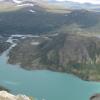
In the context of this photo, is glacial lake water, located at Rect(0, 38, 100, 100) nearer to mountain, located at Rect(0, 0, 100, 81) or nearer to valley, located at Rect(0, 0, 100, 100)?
valley, located at Rect(0, 0, 100, 100)

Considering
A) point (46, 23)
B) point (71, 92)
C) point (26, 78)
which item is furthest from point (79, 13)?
point (71, 92)

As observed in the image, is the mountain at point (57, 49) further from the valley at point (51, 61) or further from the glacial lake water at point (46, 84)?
the glacial lake water at point (46, 84)

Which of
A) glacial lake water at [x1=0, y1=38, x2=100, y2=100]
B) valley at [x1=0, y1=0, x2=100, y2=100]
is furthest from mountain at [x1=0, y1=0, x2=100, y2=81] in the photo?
glacial lake water at [x1=0, y1=38, x2=100, y2=100]

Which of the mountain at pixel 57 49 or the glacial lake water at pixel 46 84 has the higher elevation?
the glacial lake water at pixel 46 84

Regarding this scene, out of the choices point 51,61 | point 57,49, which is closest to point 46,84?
point 51,61

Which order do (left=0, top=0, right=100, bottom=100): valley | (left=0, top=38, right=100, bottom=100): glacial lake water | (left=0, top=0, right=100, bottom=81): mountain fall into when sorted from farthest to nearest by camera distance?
(left=0, top=0, right=100, bottom=81): mountain
(left=0, top=0, right=100, bottom=100): valley
(left=0, top=38, right=100, bottom=100): glacial lake water

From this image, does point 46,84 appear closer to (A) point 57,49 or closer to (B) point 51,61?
(B) point 51,61

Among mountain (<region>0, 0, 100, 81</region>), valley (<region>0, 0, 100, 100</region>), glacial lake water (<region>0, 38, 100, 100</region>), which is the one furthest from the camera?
mountain (<region>0, 0, 100, 81</region>)

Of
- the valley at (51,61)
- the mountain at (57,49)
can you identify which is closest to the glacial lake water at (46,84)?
→ the valley at (51,61)
